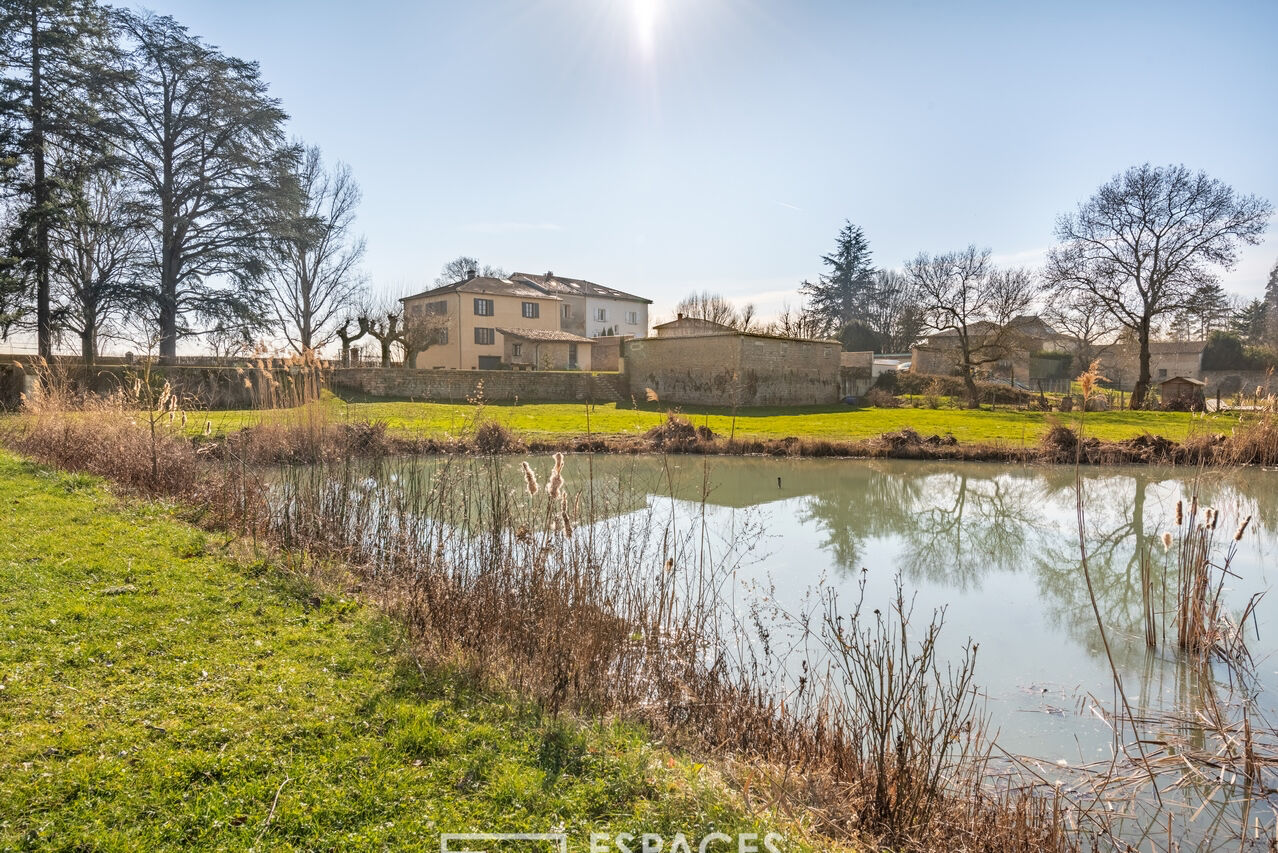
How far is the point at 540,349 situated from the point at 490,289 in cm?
598

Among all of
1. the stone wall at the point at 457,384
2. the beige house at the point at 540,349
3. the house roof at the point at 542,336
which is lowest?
the stone wall at the point at 457,384

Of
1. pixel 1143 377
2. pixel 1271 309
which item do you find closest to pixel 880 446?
pixel 1143 377

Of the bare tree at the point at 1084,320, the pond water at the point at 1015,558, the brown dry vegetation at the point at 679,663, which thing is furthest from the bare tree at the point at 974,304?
the brown dry vegetation at the point at 679,663

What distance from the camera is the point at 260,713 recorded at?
11.1 feet

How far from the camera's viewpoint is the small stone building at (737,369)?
95.1 ft

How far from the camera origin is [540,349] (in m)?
43.1

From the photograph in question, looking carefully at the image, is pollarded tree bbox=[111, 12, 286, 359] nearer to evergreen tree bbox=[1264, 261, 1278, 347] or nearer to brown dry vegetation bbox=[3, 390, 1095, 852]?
brown dry vegetation bbox=[3, 390, 1095, 852]

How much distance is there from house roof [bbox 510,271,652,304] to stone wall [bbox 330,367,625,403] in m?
21.6

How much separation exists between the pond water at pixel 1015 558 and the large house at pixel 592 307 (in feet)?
124

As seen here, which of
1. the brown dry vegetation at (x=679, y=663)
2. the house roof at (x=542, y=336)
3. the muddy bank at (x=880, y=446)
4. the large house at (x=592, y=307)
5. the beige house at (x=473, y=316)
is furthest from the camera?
the large house at (x=592, y=307)

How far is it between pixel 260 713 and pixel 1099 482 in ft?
56.8

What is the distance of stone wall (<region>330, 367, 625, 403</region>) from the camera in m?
28.0

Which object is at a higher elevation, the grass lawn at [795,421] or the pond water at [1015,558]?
the grass lawn at [795,421]

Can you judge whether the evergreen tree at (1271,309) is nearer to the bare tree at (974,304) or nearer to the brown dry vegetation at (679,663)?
the bare tree at (974,304)
